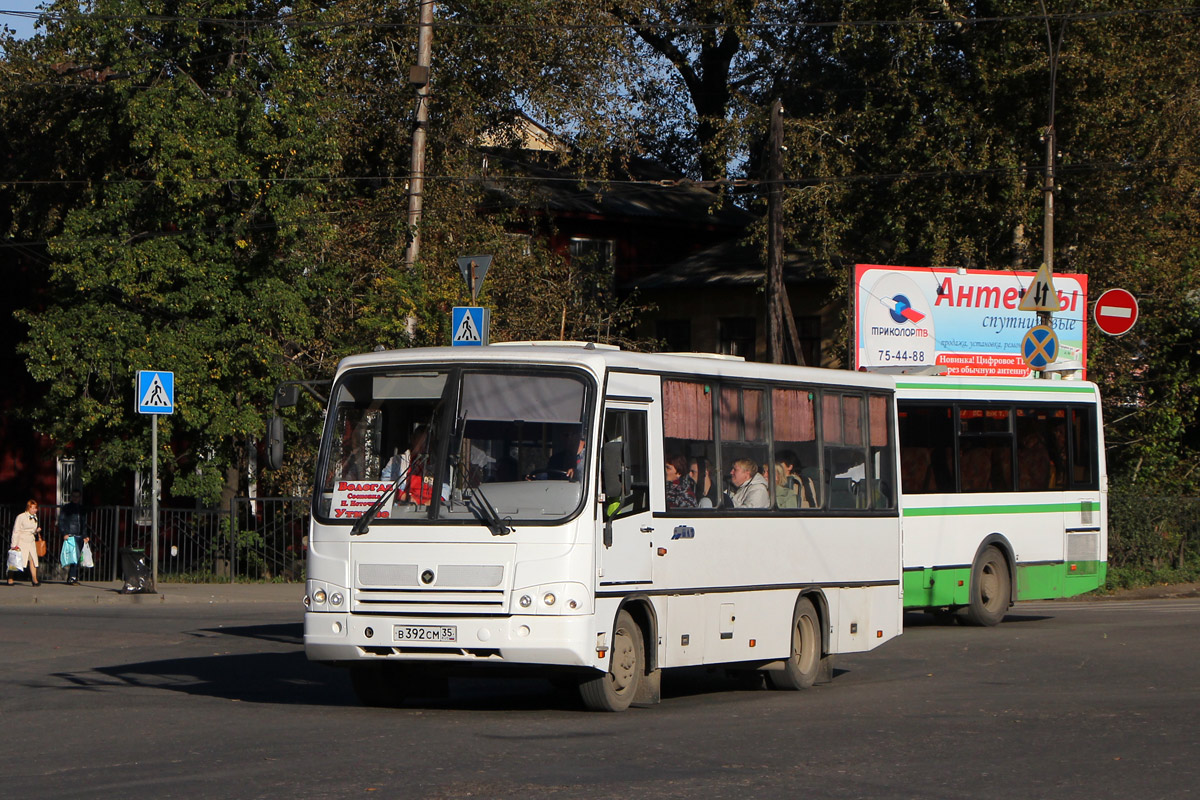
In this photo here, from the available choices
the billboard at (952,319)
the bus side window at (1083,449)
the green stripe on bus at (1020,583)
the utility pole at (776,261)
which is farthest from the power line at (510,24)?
the green stripe on bus at (1020,583)

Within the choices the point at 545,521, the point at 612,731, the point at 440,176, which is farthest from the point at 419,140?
the point at 612,731

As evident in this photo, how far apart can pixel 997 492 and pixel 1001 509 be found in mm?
224

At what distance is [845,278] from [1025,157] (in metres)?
5.15

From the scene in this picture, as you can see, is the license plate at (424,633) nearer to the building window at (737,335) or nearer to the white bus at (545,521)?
the white bus at (545,521)

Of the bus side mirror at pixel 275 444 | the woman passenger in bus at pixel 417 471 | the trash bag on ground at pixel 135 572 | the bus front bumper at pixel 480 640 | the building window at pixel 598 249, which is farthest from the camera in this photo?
the building window at pixel 598 249

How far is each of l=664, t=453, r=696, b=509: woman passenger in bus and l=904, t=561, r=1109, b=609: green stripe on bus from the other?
746 cm

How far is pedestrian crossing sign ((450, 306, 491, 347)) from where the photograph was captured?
19.5 metres

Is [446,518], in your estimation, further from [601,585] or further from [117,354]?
[117,354]

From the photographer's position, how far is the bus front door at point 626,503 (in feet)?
37.8

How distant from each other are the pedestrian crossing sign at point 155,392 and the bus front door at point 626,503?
48.7 ft

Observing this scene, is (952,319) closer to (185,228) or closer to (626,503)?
(185,228)

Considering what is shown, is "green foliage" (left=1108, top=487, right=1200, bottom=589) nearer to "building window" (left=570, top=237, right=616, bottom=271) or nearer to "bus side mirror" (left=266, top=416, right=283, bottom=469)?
"bus side mirror" (left=266, top=416, right=283, bottom=469)

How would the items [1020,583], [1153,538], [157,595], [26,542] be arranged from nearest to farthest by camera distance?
[1020,583] < [157,595] < [26,542] < [1153,538]

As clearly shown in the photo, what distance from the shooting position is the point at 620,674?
467 inches
